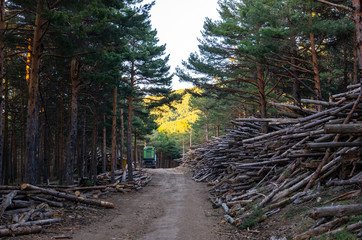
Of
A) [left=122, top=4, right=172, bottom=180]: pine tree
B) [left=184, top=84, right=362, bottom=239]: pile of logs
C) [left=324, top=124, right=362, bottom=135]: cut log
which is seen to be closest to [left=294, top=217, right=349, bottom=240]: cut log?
[left=184, top=84, right=362, bottom=239]: pile of logs

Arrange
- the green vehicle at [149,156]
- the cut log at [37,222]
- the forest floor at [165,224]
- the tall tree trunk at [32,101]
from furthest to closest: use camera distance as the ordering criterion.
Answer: the green vehicle at [149,156] → the tall tree trunk at [32,101] → the cut log at [37,222] → the forest floor at [165,224]

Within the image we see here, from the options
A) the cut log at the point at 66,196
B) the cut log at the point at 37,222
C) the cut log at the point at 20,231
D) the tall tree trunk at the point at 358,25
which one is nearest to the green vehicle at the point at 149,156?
the cut log at the point at 66,196

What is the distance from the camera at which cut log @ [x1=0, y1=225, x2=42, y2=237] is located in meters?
6.79

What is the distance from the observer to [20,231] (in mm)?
7105

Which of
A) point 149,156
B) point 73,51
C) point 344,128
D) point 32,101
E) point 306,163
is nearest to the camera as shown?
point 344,128

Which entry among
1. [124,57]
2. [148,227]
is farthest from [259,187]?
[124,57]

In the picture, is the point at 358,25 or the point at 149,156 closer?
the point at 358,25

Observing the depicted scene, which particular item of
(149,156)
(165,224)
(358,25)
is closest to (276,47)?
(358,25)

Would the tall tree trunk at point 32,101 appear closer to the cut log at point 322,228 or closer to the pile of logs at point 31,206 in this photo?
the pile of logs at point 31,206

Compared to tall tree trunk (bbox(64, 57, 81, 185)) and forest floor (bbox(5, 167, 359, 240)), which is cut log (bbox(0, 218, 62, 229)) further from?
tall tree trunk (bbox(64, 57, 81, 185))

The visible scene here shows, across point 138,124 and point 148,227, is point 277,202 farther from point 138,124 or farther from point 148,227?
point 138,124

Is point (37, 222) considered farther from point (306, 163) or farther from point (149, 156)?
point (149, 156)

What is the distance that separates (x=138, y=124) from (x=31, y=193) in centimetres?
2196

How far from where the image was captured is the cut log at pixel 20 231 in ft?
22.3
